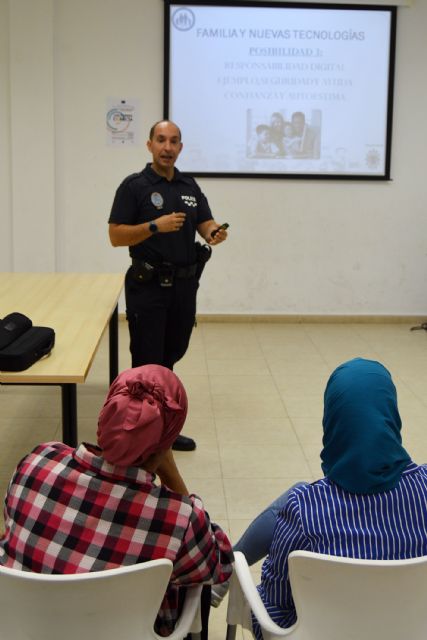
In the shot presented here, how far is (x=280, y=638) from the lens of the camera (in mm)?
1845

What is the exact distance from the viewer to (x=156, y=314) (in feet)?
13.1

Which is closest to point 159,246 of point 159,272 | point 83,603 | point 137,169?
point 159,272

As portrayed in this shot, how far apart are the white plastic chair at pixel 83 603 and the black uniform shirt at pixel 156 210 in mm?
2378

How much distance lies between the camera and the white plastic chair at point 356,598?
1665mm

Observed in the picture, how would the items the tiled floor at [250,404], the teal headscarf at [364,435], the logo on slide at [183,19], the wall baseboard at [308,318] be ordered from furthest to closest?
the wall baseboard at [308,318] < the logo on slide at [183,19] < the tiled floor at [250,404] < the teal headscarf at [364,435]

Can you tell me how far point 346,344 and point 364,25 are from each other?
8.28 ft

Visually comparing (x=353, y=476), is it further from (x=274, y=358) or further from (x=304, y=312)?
(x=304, y=312)

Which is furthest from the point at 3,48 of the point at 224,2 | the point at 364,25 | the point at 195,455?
the point at 195,455

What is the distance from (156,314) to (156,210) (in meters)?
0.49

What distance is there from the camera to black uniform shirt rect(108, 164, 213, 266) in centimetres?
392

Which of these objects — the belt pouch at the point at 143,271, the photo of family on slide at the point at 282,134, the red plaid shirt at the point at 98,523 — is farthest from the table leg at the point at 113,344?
the red plaid shirt at the point at 98,523

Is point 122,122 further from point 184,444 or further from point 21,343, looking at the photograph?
point 21,343

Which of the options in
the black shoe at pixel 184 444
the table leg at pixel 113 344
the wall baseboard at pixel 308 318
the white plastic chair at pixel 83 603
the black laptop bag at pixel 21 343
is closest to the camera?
the white plastic chair at pixel 83 603

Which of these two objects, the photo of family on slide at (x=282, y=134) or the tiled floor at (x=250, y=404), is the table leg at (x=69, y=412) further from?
the photo of family on slide at (x=282, y=134)
